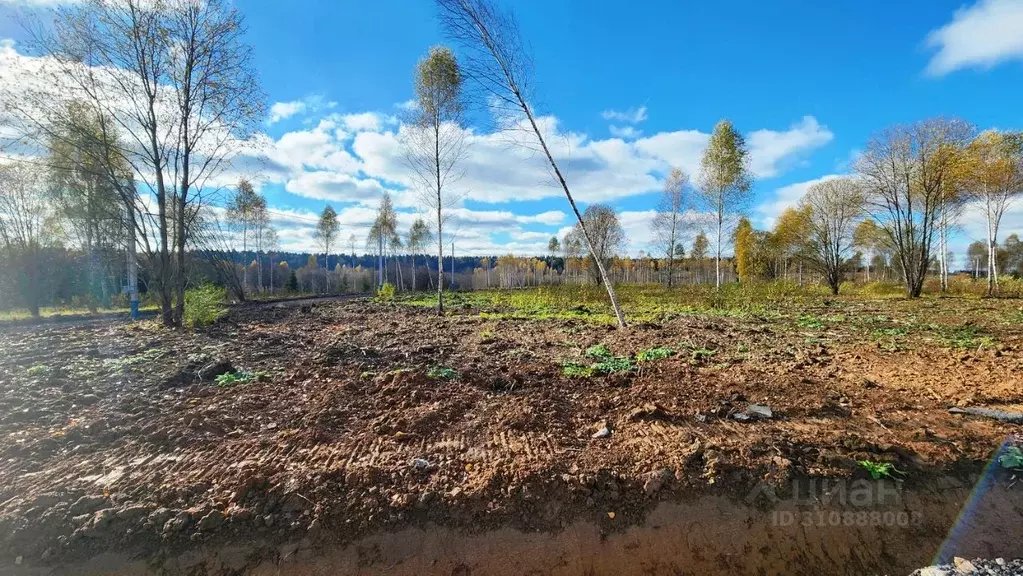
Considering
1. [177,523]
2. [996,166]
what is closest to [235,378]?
[177,523]

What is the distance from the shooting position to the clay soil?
2.58m

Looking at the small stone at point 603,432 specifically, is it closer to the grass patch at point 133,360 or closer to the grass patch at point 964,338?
the grass patch at point 133,360

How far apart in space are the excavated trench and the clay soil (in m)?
0.08

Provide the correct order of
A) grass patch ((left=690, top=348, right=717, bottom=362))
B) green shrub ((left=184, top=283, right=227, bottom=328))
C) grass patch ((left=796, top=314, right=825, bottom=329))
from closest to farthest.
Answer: grass patch ((left=690, top=348, right=717, bottom=362))
grass patch ((left=796, top=314, right=825, bottom=329))
green shrub ((left=184, top=283, right=227, bottom=328))

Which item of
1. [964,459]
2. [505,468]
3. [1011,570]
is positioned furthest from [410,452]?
[964,459]

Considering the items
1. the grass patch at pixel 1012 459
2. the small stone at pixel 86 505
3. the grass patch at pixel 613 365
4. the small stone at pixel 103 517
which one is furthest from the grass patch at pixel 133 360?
the grass patch at pixel 1012 459

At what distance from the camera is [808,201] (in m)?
29.9

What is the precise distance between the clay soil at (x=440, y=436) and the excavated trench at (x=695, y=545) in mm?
76

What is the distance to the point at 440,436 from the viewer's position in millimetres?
3525

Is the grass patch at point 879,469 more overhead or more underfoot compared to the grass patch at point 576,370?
more underfoot

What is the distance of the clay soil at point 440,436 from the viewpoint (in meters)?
2.58

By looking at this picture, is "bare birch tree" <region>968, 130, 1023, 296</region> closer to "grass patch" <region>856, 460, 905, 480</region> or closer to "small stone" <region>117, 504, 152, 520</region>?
"grass patch" <region>856, 460, 905, 480</region>

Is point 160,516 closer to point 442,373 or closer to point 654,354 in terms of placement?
point 442,373

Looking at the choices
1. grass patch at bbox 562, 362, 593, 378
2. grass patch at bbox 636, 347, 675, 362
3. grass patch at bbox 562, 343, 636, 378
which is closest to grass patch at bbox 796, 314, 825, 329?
grass patch at bbox 636, 347, 675, 362
